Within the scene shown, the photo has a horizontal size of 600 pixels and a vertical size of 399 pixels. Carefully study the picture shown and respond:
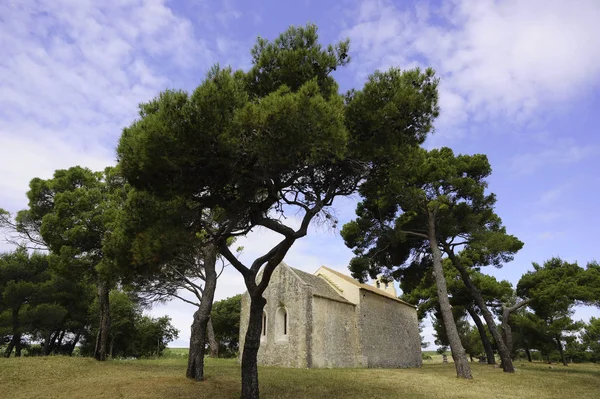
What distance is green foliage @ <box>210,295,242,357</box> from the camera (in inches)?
1555

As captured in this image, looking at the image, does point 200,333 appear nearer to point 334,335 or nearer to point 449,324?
point 449,324

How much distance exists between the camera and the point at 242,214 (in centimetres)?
1105

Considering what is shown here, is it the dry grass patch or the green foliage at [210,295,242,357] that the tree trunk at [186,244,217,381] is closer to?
the dry grass patch

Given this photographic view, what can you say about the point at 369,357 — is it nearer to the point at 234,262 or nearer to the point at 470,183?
the point at 470,183

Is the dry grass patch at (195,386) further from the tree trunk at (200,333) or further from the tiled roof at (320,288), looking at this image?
the tiled roof at (320,288)

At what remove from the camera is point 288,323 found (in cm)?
2309

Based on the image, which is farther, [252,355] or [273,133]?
[252,355]

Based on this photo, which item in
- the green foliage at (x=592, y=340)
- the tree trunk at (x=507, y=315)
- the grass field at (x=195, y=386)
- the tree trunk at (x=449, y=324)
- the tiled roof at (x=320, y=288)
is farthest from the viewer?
the green foliage at (x=592, y=340)

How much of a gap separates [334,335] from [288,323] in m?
3.54

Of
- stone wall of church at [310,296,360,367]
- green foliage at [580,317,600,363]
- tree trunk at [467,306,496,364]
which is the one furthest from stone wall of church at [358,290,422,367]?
green foliage at [580,317,600,363]

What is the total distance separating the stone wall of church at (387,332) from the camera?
86.9 ft

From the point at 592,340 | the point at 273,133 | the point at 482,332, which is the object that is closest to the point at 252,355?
the point at 273,133

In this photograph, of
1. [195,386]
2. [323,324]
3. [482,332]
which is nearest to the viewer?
[195,386]

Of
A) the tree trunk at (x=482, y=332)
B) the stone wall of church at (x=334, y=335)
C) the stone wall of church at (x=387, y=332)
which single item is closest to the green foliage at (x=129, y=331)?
the stone wall of church at (x=334, y=335)
